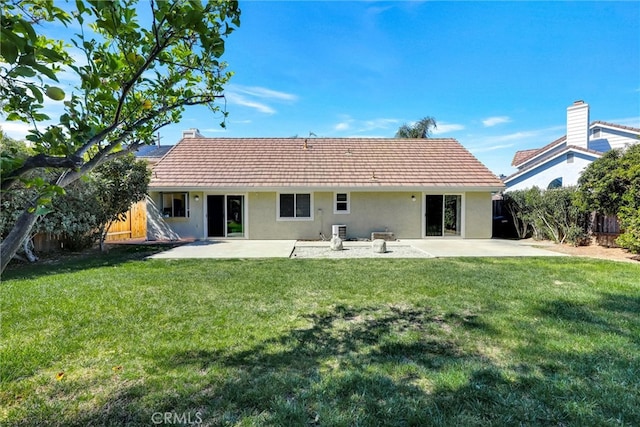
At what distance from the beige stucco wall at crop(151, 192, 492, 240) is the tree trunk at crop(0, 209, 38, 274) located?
46.7 feet

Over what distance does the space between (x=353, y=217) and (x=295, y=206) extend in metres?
2.94

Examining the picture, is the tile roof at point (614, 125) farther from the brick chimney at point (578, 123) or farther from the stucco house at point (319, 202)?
the stucco house at point (319, 202)

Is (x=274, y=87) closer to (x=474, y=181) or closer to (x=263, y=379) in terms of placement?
(x=474, y=181)

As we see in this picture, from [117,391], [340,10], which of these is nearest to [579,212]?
[340,10]

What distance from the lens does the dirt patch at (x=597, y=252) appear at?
10.6m

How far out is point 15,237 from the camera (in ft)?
5.65

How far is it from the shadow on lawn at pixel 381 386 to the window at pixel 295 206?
1186cm

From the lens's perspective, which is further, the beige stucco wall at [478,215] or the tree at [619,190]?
the beige stucco wall at [478,215]

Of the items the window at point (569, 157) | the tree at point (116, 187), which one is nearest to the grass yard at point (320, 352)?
the tree at point (116, 187)

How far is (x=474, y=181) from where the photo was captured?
53.3 feet

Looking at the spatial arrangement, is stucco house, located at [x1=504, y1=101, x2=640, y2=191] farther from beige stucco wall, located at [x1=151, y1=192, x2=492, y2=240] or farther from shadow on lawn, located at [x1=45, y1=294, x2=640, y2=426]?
shadow on lawn, located at [x1=45, y1=294, x2=640, y2=426]

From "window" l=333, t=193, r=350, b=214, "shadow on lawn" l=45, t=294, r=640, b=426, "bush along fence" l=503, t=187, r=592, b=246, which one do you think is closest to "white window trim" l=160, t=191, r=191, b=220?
"window" l=333, t=193, r=350, b=214

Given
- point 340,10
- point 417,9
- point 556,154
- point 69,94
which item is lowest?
point 69,94

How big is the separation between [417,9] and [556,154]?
13.9m
